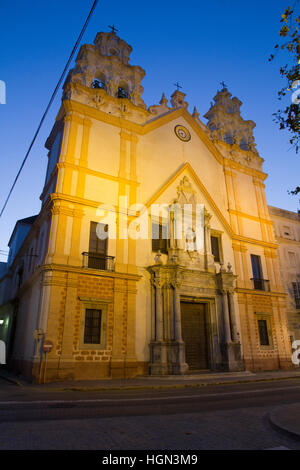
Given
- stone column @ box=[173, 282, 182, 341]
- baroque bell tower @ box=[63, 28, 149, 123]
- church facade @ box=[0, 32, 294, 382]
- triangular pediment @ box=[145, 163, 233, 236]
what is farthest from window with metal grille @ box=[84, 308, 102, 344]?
baroque bell tower @ box=[63, 28, 149, 123]

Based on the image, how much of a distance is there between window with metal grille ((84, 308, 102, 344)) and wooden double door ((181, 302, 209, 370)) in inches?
218

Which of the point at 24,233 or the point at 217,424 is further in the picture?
the point at 24,233

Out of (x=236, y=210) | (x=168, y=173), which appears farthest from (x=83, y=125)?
(x=236, y=210)

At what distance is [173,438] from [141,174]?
17.7 metres

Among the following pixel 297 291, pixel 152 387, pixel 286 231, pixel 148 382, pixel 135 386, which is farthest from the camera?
pixel 286 231

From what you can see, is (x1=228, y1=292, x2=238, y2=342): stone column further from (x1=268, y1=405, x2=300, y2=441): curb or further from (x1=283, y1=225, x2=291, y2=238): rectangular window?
(x1=268, y1=405, x2=300, y2=441): curb

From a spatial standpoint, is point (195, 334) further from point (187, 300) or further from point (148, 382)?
Answer: point (148, 382)

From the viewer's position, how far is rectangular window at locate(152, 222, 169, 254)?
19.9 metres

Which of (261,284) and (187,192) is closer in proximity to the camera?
(187,192)

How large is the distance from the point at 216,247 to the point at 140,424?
17940 millimetres

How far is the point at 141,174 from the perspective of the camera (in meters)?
21.1

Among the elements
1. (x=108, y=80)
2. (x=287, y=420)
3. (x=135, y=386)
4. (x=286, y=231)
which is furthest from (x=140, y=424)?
(x=286, y=231)

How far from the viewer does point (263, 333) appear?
2264 centimetres
